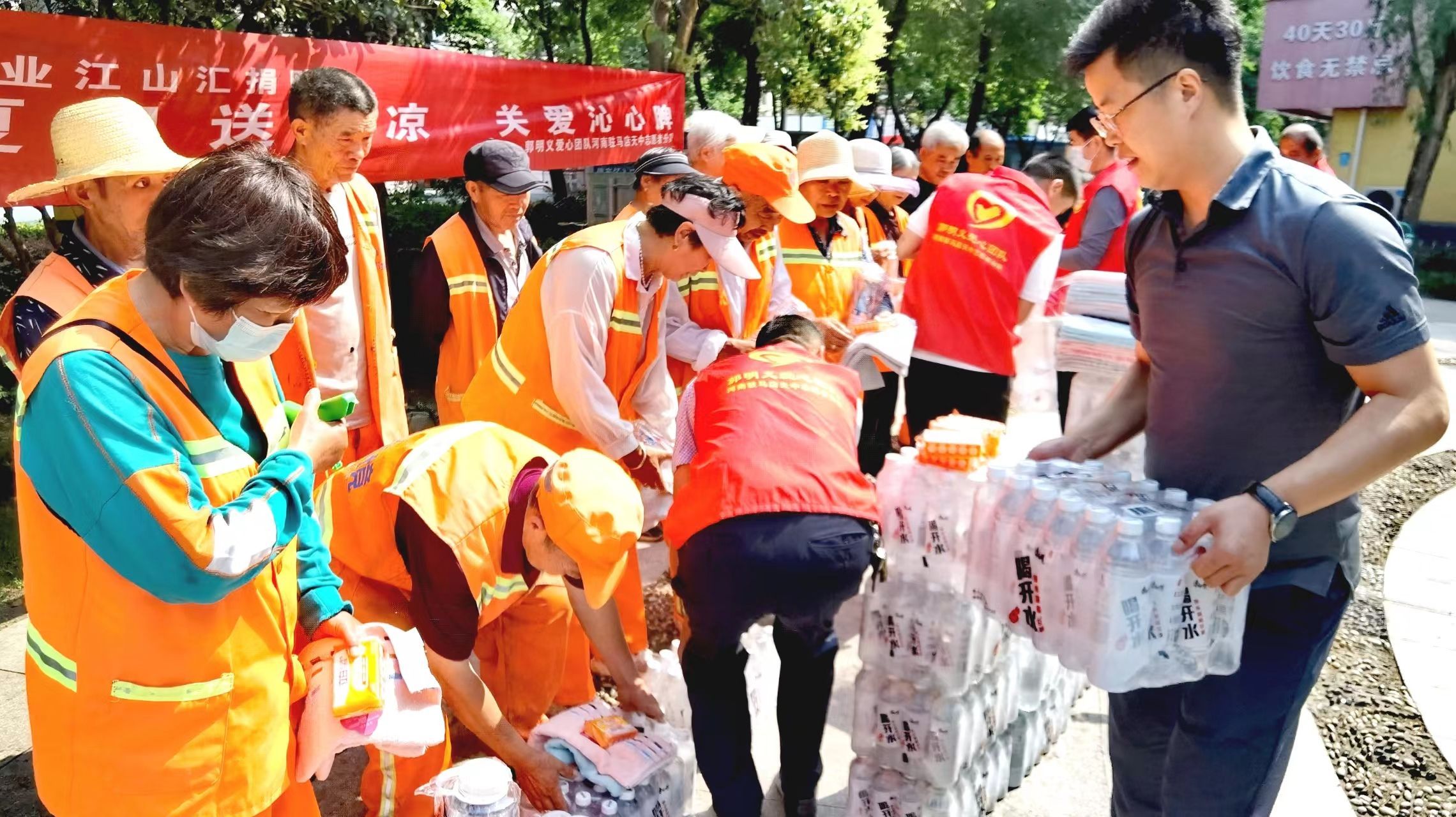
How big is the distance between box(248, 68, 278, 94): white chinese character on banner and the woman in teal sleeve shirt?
3.66 m

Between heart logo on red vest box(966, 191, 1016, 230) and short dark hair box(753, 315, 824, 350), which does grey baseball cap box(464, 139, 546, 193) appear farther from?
heart logo on red vest box(966, 191, 1016, 230)

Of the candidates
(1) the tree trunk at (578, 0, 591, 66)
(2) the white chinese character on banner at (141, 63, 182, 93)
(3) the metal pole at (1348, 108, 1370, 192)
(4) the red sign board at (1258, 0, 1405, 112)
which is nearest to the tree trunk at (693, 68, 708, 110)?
(1) the tree trunk at (578, 0, 591, 66)

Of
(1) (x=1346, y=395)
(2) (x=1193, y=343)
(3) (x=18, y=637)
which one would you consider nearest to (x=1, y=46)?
(3) (x=18, y=637)

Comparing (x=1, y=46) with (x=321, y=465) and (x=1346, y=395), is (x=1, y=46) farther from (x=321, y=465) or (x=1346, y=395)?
(x=1346, y=395)

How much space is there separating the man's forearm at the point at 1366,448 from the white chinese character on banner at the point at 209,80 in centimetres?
468

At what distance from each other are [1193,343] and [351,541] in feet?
6.23

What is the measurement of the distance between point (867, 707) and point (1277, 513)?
136cm

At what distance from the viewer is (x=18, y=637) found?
3.83 meters

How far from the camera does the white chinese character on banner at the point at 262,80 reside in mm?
4797

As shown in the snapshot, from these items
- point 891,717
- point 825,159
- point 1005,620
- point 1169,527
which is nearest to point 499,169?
point 825,159

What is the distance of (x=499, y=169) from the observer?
12.4 ft

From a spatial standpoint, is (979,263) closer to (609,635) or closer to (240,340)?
(609,635)

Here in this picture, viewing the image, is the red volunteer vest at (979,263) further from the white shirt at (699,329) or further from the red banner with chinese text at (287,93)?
the red banner with chinese text at (287,93)

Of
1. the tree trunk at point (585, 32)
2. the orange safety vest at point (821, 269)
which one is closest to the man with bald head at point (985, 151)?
the orange safety vest at point (821, 269)
